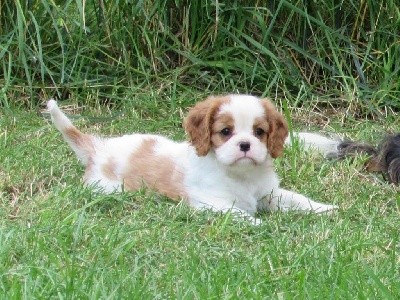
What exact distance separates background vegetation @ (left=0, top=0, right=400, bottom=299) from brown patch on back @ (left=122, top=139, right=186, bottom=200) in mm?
109

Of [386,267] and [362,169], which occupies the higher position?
[386,267]

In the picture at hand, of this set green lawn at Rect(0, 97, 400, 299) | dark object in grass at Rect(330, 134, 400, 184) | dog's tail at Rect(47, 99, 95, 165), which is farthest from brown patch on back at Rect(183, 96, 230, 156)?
dark object in grass at Rect(330, 134, 400, 184)

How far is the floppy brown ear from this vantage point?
5.94m

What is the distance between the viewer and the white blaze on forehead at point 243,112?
585cm

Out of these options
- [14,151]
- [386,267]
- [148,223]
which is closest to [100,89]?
[14,151]

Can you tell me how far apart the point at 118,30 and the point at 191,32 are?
513mm

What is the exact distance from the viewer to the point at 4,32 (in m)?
8.50

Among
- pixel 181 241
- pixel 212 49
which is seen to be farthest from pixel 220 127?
pixel 212 49

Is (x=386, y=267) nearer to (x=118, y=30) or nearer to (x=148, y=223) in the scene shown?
(x=148, y=223)

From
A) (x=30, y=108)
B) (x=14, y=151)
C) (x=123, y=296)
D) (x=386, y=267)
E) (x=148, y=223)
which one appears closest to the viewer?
(x=123, y=296)

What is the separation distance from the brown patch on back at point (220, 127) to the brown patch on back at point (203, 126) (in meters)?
0.02

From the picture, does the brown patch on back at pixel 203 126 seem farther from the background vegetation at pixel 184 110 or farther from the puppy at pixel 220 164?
the background vegetation at pixel 184 110

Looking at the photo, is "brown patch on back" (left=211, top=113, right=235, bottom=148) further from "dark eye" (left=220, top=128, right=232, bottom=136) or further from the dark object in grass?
the dark object in grass

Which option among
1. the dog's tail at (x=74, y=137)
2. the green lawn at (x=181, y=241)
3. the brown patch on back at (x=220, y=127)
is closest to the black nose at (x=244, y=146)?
the brown patch on back at (x=220, y=127)
